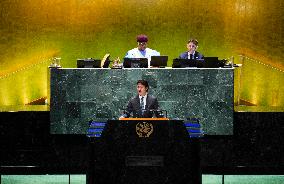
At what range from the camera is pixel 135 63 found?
711 cm

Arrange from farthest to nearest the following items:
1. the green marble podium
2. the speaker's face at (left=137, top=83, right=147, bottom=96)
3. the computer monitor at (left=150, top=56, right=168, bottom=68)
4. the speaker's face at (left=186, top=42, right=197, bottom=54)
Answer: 1. the speaker's face at (left=186, top=42, right=197, bottom=54)
2. the computer monitor at (left=150, top=56, right=168, bottom=68)
3. the green marble podium
4. the speaker's face at (left=137, top=83, right=147, bottom=96)

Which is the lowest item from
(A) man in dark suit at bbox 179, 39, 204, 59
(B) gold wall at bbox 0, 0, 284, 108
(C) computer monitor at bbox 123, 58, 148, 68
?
(C) computer monitor at bbox 123, 58, 148, 68

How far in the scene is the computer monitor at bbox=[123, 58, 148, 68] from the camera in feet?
23.3

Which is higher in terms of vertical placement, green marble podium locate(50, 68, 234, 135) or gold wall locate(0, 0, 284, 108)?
gold wall locate(0, 0, 284, 108)

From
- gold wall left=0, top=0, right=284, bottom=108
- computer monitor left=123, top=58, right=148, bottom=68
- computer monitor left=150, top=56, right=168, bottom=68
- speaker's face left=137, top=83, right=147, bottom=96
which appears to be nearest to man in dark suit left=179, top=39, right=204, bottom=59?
computer monitor left=150, top=56, right=168, bottom=68

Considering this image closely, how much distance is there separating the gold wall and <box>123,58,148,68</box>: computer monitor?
8.54 feet

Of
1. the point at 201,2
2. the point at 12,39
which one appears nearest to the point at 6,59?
the point at 12,39

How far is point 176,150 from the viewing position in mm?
4027

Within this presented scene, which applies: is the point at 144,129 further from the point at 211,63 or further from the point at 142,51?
the point at 142,51

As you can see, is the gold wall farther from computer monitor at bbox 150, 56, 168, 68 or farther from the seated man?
computer monitor at bbox 150, 56, 168, 68

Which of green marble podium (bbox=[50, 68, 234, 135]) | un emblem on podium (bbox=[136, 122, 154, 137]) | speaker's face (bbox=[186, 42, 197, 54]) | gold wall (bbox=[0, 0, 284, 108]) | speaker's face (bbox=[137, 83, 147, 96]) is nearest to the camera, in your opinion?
un emblem on podium (bbox=[136, 122, 154, 137])

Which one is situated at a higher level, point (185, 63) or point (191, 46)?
point (191, 46)

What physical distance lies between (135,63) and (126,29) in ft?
9.01

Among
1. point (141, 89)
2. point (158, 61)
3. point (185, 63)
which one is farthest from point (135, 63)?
point (141, 89)
